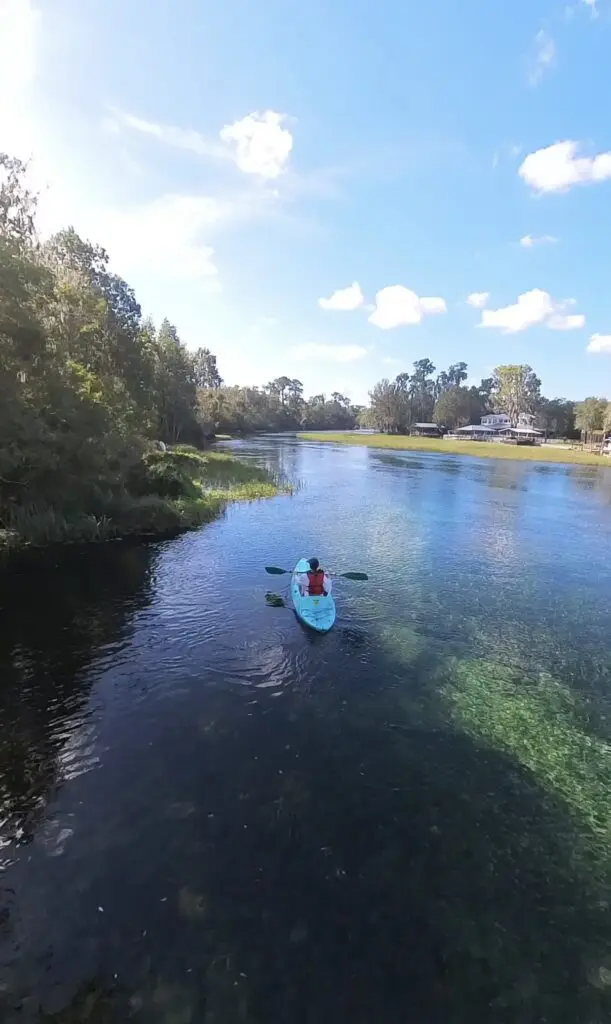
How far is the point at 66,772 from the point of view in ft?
37.6

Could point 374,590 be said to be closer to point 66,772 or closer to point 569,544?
point 66,772

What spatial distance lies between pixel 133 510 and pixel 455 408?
163 m

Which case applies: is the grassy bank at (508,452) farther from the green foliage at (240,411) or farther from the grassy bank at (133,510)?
the grassy bank at (133,510)

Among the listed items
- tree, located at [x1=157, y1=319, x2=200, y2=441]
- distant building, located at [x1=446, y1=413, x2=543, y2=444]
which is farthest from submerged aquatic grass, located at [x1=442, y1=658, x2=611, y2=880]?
distant building, located at [x1=446, y1=413, x2=543, y2=444]

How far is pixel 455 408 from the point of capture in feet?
590

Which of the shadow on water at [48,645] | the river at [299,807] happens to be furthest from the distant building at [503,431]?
the shadow on water at [48,645]

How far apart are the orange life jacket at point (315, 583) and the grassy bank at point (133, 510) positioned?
1552 cm

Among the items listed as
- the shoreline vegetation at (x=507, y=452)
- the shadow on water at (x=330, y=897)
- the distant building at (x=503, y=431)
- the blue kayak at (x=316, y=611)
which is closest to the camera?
the shadow on water at (x=330, y=897)

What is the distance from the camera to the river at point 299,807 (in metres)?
7.41

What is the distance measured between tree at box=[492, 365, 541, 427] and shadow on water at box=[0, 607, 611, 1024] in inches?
6689

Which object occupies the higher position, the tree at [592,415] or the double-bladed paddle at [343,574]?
the tree at [592,415]

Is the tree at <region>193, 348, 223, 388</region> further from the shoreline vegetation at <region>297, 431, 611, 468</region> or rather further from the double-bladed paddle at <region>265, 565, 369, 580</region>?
the double-bladed paddle at <region>265, 565, 369, 580</region>

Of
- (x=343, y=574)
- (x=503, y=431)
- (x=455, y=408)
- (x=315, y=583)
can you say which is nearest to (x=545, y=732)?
(x=315, y=583)

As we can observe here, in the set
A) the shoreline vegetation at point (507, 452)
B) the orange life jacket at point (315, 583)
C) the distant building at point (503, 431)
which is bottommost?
the orange life jacket at point (315, 583)
